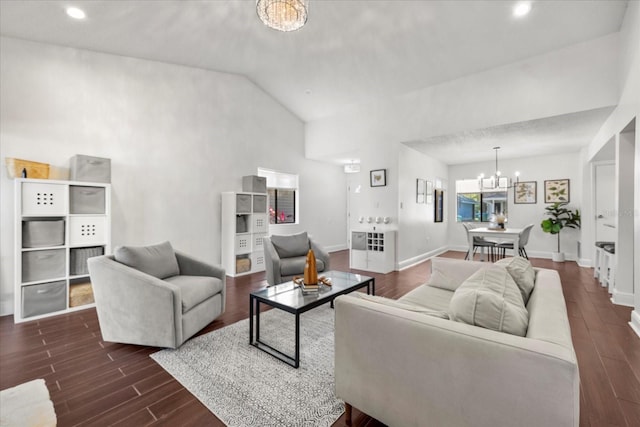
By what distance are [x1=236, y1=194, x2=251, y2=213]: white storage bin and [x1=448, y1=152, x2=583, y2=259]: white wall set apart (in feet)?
19.7

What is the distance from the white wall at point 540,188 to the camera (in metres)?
6.43

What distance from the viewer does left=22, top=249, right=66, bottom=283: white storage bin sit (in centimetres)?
300

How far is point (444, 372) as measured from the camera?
1153 millimetres

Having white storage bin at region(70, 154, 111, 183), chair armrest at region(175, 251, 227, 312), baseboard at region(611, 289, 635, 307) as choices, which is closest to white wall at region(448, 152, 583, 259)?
baseboard at region(611, 289, 635, 307)

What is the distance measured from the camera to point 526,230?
546 centimetres

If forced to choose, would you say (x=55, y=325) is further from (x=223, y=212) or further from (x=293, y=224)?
(x=293, y=224)

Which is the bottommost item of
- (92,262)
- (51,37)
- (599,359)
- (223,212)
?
(599,359)

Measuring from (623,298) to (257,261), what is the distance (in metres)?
5.25

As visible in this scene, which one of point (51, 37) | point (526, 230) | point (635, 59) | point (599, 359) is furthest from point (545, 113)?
point (51, 37)

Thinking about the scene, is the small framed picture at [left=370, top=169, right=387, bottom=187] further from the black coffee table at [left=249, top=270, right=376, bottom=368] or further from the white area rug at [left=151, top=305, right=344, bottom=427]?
the white area rug at [left=151, top=305, right=344, bottom=427]

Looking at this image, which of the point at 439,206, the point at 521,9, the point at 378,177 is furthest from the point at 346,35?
the point at 439,206

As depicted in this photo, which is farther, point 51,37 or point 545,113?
point 545,113

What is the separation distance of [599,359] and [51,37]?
20.6 feet

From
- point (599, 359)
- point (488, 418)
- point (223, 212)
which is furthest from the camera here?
point (223, 212)
